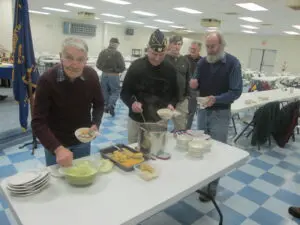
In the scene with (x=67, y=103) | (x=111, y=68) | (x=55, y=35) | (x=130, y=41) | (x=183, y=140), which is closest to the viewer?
(x=67, y=103)

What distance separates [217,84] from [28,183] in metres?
1.71

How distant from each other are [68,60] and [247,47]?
16.1 meters

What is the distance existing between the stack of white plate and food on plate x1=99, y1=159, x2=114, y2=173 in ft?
0.89

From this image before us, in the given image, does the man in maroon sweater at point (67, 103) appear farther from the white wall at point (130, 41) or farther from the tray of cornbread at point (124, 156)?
the white wall at point (130, 41)

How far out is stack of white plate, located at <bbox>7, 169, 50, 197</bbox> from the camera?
1.13m

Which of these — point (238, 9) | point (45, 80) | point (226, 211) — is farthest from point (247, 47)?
point (45, 80)

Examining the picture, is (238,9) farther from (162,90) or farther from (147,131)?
(147,131)

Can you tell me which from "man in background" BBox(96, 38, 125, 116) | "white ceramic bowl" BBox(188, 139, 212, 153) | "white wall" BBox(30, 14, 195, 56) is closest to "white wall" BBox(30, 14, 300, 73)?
"white wall" BBox(30, 14, 195, 56)

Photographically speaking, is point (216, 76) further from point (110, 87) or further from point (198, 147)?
point (110, 87)

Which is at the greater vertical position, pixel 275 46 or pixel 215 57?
pixel 275 46

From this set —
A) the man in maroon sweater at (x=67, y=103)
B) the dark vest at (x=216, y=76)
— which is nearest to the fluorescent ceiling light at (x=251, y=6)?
the dark vest at (x=216, y=76)

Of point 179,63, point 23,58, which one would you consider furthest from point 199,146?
point 23,58

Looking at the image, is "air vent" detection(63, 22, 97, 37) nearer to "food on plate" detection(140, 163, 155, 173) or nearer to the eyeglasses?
the eyeglasses

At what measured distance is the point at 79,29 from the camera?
1402cm
